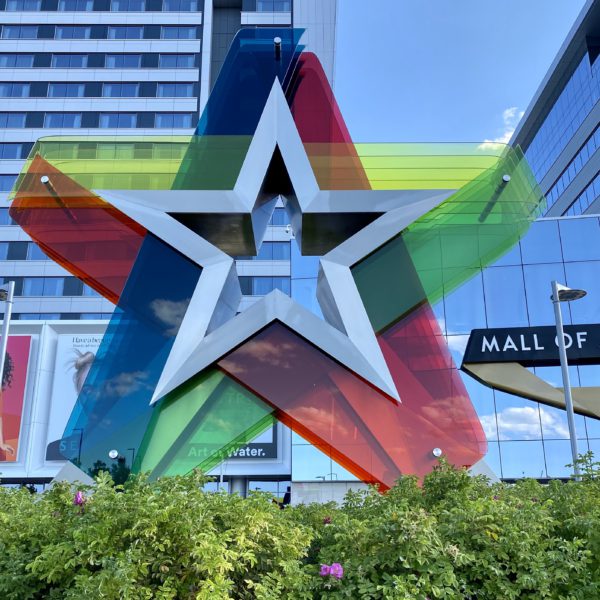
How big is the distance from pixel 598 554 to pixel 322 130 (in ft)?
25.9

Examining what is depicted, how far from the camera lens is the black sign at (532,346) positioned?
1903 centimetres

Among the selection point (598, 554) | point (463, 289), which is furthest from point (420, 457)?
point (463, 289)

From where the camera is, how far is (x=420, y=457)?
881 centimetres

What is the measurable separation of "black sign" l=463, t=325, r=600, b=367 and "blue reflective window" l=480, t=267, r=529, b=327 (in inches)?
14.8

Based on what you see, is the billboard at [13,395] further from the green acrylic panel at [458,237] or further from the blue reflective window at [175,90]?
the blue reflective window at [175,90]

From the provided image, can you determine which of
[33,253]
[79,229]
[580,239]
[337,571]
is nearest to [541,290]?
[580,239]

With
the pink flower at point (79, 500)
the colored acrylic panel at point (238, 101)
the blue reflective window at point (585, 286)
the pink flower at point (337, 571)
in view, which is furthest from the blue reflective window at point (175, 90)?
the pink flower at point (337, 571)

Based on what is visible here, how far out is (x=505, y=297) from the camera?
20.2 meters

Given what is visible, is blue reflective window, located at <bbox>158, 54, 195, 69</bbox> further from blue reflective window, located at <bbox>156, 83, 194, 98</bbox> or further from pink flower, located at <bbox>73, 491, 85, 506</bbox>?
pink flower, located at <bbox>73, 491, 85, 506</bbox>

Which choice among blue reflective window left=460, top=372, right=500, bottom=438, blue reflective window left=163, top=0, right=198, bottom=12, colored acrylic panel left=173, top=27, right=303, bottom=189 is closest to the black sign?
blue reflective window left=460, top=372, right=500, bottom=438

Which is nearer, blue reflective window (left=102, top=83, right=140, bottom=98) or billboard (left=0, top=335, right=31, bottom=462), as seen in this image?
billboard (left=0, top=335, right=31, bottom=462)

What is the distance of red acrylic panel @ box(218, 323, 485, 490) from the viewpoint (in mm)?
8758

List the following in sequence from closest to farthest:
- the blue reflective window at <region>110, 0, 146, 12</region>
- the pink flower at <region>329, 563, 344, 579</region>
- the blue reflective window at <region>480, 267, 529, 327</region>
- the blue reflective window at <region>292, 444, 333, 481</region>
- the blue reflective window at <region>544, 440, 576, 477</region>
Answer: the pink flower at <region>329, 563, 344, 579</region> → the blue reflective window at <region>544, 440, 576, 477</region> → the blue reflective window at <region>292, 444, 333, 481</region> → the blue reflective window at <region>480, 267, 529, 327</region> → the blue reflective window at <region>110, 0, 146, 12</region>

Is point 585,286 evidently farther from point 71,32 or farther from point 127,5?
point 71,32
